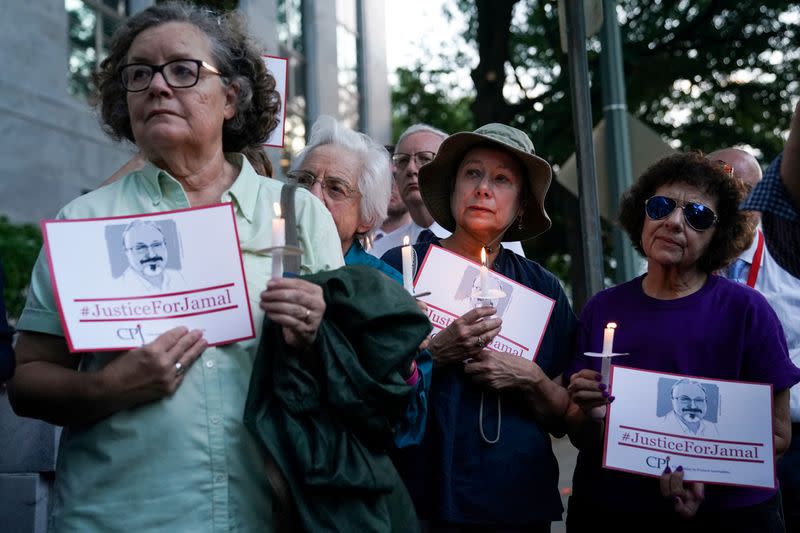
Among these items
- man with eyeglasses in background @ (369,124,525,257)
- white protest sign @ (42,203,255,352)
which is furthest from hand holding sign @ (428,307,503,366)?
man with eyeglasses in background @ (369,124,525,257)

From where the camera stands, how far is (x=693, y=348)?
3332 millimetres

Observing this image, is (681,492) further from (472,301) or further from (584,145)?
(584,145)

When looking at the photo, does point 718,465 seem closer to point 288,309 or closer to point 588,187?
point 288,309

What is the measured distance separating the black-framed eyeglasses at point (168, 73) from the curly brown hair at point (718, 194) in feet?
6.17

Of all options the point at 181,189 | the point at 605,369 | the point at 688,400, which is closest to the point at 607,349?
the point at 605,369

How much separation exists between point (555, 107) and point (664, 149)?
32.3ft

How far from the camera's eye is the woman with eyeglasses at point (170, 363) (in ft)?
7.52

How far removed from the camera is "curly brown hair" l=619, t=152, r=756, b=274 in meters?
3.57

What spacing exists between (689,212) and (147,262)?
2.06m

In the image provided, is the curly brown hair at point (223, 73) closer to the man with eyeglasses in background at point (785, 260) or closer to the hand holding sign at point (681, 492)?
the man with eyeglasses in background at point (785, 260)

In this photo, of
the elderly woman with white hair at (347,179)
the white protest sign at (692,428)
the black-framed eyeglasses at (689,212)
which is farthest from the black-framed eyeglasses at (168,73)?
the black-framed eyeglasses at (689,212)

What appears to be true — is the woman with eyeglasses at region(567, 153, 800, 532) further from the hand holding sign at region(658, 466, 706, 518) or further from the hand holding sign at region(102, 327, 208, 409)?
the hand holding sign at region(102, 327, 208, 409)

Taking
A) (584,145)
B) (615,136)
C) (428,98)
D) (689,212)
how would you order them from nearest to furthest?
(689,212)
(584,145)
(615,136)
(428,98)

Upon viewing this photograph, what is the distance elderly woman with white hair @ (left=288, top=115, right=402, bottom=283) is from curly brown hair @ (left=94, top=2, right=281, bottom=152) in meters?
0.94
